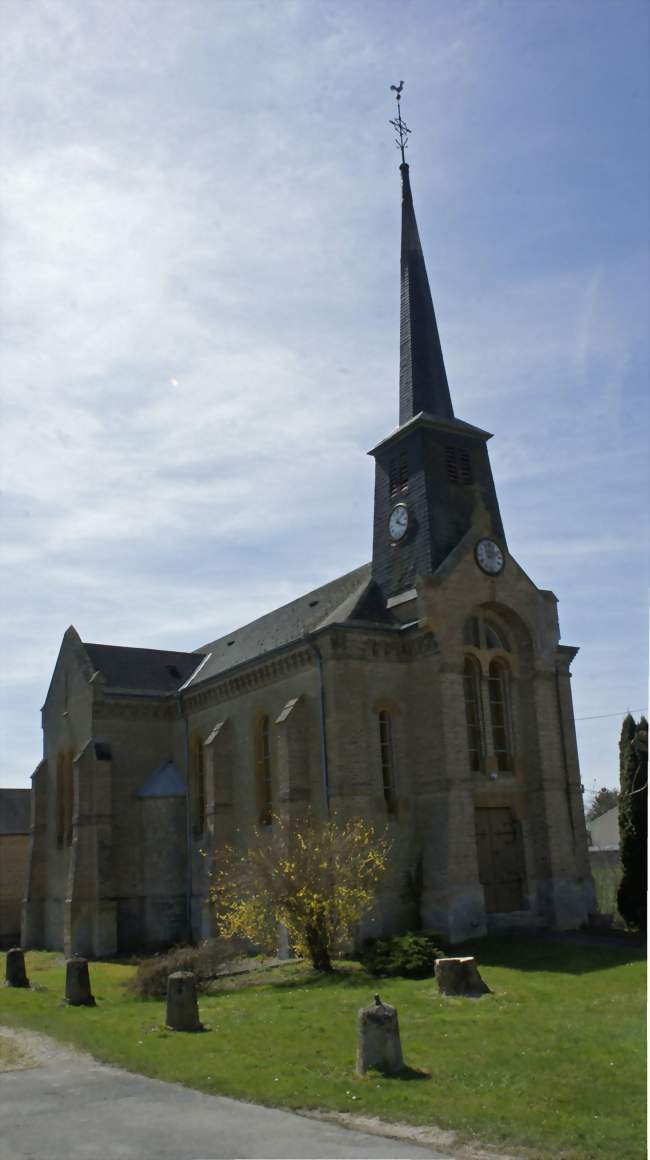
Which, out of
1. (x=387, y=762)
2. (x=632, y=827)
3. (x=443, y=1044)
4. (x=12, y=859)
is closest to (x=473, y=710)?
(x=387, y=762)

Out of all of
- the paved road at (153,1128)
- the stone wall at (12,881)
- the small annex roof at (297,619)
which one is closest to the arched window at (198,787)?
the small annex roof at (297,619)

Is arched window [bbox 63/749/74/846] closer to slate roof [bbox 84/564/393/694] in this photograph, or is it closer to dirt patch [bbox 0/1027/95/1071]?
slate roof [bbox 84/564/393/694]

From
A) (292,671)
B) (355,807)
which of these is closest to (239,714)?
(292,671)

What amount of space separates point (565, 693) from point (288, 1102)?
74.4ft

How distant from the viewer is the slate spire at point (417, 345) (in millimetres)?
34500

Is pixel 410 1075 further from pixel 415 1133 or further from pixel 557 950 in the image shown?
pixel 557 950

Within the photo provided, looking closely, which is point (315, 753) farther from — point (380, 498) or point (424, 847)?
point (380, 498)

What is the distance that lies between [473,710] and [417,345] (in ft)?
45.0

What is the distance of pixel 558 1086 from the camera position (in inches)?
473

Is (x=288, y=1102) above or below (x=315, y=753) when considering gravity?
below

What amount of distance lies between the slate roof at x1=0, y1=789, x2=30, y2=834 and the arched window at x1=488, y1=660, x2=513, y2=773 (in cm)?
3099

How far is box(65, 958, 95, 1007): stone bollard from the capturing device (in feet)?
71.5

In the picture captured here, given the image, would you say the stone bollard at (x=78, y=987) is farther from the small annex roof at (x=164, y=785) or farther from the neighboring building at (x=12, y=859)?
the neighboring building at (x=12, y=859)

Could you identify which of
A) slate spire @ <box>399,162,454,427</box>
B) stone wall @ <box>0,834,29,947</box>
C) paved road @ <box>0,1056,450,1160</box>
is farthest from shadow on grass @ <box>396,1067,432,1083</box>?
stone wall @ <box>0,834,29,947</box>
